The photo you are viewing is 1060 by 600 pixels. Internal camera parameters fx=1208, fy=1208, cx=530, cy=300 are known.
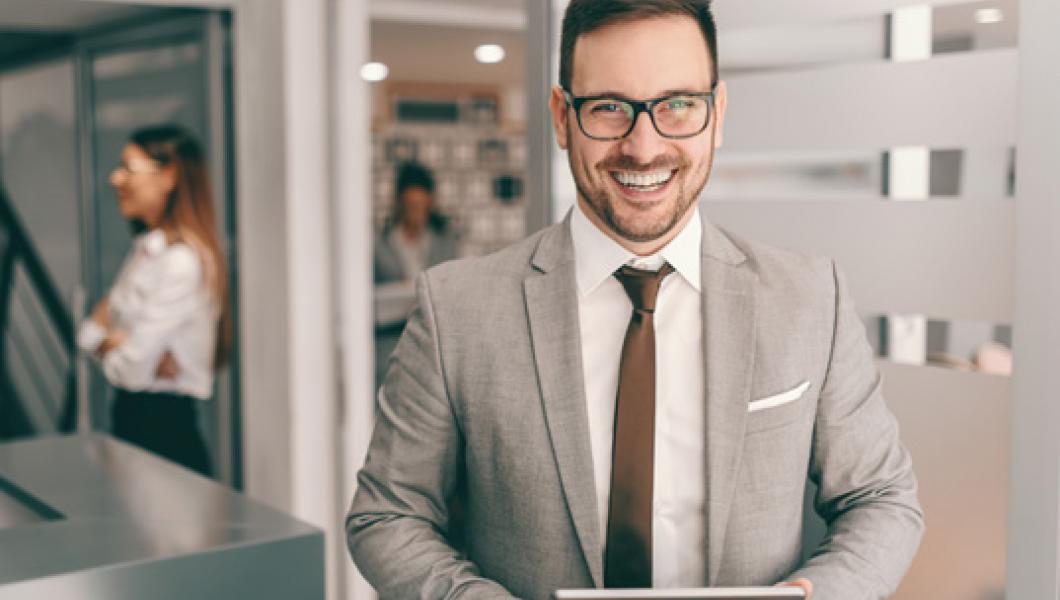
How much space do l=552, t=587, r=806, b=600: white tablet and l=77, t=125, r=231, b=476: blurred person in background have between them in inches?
113

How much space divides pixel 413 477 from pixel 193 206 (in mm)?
2549

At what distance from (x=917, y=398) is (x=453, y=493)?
28.4 inches

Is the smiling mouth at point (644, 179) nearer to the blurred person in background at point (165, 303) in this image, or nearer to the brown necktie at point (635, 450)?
the brown necktie at point (635, 450)

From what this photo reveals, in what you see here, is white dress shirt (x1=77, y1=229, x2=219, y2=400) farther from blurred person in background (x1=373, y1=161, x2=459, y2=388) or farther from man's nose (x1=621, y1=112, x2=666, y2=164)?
man's nose (x1=621, y1=112, x2=666, y2=164)

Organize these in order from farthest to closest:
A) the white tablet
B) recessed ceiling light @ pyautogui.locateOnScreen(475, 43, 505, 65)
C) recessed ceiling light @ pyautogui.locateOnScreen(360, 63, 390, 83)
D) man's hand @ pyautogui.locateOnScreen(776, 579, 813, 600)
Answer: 1. recessed ceiling light @ pyautogui.locateOnScreen(475, 43, 505, 65)
2. recessed ceiling light @ pyautogui.locateOnScreen(360, 63, 390, 83)
3. man's hand @ pyautogui.locateOnScreen(776, 579, 813, 600)
4. the white tablet

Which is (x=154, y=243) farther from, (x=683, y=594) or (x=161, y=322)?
(x=683, y=594)

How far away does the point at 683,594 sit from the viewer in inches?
49.2

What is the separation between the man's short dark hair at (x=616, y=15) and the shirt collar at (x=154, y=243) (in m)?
2.65

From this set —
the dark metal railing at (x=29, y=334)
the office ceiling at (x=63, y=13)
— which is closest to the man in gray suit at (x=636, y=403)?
the office ceiling at (x=63, y=13)

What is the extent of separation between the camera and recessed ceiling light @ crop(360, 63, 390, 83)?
3727 millimetres

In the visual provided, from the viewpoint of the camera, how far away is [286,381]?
3746mm

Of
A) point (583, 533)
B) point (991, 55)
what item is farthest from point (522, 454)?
point (991, 55)

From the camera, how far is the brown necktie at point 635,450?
1502 mm

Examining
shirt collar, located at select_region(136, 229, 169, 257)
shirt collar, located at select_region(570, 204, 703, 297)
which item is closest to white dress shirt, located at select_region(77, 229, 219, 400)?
shirt collar, located at select_region(136, 229, 169, 257)
